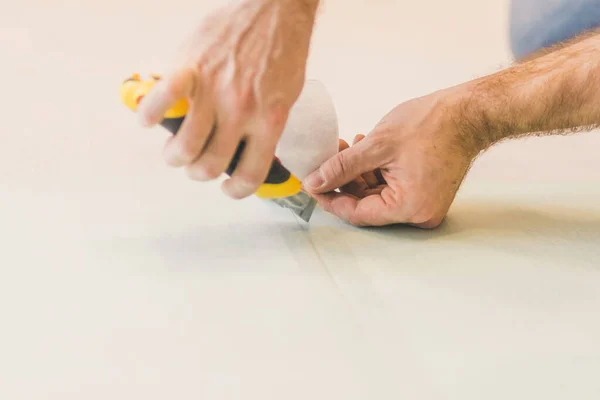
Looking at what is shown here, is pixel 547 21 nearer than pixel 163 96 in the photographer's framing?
No

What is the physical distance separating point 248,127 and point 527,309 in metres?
0.32

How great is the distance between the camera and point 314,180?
Result: 69 cm

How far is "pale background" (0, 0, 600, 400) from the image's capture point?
42 cm

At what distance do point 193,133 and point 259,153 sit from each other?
0.22ft

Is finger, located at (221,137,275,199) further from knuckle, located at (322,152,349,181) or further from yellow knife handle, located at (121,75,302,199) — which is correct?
knuckle, located at (322,152,349,181)

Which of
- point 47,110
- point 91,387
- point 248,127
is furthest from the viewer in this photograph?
point 47,110

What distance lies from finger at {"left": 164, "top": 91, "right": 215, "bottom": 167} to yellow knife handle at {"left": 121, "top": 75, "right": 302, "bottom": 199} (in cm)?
2

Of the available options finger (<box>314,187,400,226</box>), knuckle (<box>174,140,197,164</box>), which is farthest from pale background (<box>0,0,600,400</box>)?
knuckle (<box>174,140,197,164</box>)

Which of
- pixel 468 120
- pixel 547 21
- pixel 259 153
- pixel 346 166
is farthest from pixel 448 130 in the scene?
pixel 547 21

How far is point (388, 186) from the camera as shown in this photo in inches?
26.7

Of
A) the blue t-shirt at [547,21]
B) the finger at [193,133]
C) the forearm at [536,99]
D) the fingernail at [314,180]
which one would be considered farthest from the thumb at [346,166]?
the blue t-shirt at [547,21]

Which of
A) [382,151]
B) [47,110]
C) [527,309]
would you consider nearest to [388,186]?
[382,151]

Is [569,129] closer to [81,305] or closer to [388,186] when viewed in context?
[388,186]

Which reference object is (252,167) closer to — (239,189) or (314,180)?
(239,189)
